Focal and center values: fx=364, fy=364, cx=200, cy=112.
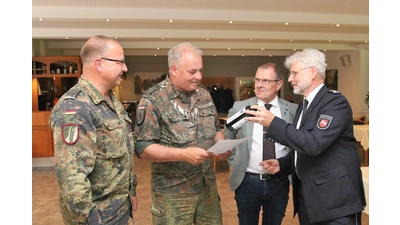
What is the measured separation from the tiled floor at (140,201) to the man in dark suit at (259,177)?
1.85 metres

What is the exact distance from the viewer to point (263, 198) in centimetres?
266

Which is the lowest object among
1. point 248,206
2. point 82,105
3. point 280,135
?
point 248,206

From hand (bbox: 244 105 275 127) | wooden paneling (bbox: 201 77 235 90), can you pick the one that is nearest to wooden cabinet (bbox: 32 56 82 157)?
hand (bbox: 244 105 275 127)

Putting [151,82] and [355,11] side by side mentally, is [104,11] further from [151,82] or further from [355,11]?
[151,82]

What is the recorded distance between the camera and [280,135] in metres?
1.96

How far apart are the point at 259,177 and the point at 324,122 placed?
2.75 feet

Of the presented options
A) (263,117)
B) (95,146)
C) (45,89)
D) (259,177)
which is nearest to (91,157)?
(95,146)

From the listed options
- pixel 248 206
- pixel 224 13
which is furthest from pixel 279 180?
pixel 224 13

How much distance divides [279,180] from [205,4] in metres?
4.80

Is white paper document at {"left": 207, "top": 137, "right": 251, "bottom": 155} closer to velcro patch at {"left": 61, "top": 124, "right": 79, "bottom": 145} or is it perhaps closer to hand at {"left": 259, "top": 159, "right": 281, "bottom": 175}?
hand at {"left": 259, "top": 159, "right": 281, "bottom": 175}

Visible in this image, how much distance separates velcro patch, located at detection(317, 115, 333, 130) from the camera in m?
1.95

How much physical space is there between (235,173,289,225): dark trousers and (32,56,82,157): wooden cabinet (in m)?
6.47

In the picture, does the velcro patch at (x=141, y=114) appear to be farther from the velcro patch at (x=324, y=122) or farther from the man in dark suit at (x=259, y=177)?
the velcro patch at (x=324, y=122)

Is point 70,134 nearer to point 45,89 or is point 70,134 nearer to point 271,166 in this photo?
point 271,166
